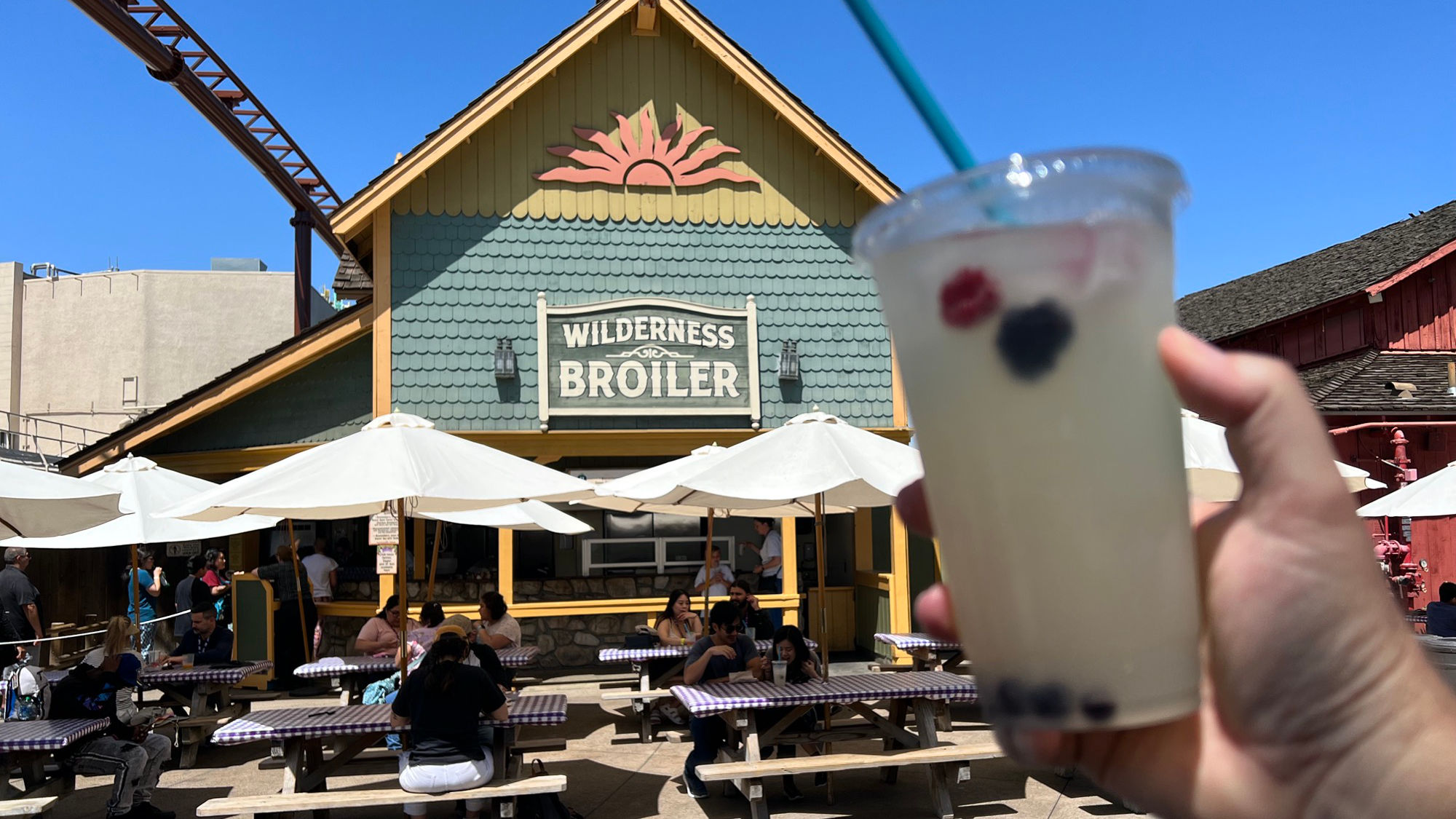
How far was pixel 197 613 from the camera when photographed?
33.1 ft

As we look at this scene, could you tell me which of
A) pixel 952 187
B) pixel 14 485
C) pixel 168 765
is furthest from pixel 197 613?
pixel 952 187

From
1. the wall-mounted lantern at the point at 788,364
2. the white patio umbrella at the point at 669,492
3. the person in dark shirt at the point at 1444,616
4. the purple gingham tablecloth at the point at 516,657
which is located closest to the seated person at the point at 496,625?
the purple gingham tablecloth at the point at 516,657

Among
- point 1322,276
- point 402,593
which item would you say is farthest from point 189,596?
point 1322,276

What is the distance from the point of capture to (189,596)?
12273 millimetres

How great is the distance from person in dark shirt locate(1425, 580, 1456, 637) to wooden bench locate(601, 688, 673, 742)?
6.01 meters

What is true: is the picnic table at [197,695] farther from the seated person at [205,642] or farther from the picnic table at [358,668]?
the picnic table at [358,668]

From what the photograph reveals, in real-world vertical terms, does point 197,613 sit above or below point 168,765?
above

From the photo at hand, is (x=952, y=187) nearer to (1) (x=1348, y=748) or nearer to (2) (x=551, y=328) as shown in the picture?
(1) (x=1348, y=748)

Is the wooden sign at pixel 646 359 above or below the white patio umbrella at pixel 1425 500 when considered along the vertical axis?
above

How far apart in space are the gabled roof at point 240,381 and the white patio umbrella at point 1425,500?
34.0 feet

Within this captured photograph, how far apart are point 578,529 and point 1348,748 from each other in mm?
10103

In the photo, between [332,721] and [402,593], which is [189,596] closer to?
[402,593]

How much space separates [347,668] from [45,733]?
2720 millimetres

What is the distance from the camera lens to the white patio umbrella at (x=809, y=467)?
719 centimetres
